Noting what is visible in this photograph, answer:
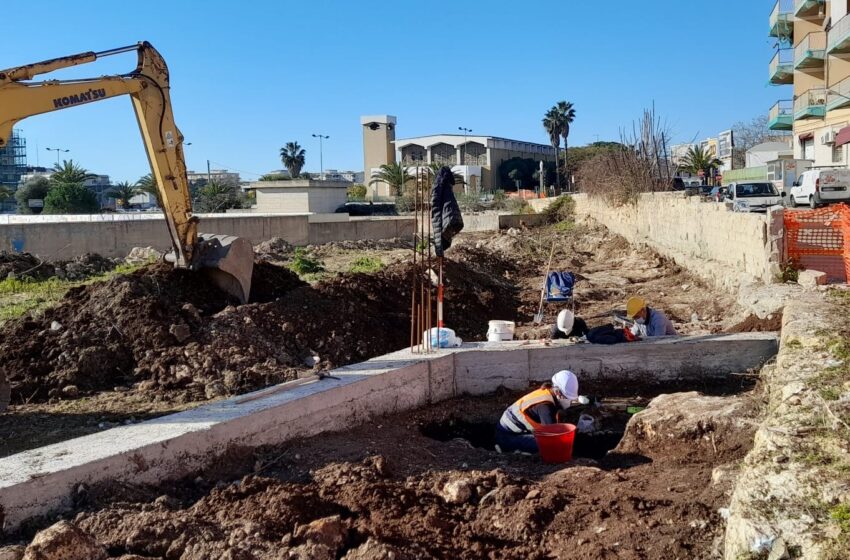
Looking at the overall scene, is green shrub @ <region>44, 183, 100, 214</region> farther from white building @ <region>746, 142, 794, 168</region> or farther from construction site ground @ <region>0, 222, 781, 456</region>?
white building @ <region>746, 142, 794, 168</region>

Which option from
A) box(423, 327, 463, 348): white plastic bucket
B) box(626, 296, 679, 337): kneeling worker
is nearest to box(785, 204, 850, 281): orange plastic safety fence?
box(626, 296, 679, 337): kneeling worker

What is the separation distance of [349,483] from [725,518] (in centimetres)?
231

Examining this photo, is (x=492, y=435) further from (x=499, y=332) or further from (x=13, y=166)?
(x=13, y=166)

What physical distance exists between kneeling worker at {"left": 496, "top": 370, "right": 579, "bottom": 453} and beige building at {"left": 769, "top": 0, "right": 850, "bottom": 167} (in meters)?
30.4

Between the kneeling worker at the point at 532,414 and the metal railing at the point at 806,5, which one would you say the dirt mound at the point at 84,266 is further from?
the metal railing at the point at 806,5

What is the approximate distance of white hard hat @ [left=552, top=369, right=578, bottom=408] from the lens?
6.78 meters

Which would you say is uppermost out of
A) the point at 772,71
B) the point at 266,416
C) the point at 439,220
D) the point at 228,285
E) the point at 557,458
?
the point at 772,71

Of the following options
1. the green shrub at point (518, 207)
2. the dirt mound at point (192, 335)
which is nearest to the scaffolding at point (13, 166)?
the green shrub at point (518, 207)

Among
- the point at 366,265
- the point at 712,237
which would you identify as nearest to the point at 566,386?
the point at 712,237

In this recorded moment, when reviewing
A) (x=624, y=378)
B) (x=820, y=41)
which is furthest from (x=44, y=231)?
(x=820, y=41)

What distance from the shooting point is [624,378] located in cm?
827

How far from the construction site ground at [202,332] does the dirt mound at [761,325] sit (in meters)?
0.02

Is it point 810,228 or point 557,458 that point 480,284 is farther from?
point 557,458

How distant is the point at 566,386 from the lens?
6773 millimetres
